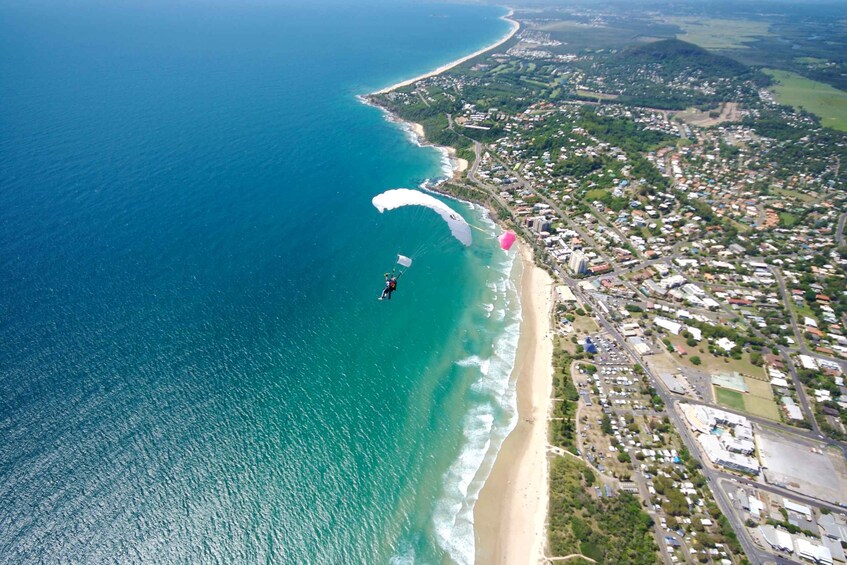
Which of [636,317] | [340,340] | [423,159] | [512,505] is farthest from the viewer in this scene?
[423,159]

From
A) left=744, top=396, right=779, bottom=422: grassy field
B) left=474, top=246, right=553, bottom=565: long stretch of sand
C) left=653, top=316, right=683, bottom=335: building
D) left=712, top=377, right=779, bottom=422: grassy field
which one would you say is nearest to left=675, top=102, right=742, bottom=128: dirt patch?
left=653, top=316, right=683, bottom=335: building

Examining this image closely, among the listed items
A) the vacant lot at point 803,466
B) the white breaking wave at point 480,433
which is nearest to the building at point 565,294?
the white breaking wave at point 480,433

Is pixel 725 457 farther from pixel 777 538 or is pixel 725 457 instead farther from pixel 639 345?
pixel 639 345

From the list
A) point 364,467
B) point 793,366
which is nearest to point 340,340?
point 364,467

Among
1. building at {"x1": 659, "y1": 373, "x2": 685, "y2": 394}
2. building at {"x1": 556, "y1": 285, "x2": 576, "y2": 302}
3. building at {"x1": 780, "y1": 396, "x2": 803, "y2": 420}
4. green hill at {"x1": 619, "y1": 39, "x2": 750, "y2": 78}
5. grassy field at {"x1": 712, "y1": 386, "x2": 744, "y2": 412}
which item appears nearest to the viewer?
building at {"x1": 780, "y1": 396, "x2": 803, "y2": 420}

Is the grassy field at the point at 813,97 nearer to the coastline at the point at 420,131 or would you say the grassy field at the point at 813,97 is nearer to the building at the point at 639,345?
the coastline at the point at 420,131

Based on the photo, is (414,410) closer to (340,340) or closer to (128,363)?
(340,340)

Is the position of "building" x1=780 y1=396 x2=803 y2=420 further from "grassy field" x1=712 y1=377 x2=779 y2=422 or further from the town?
"grassy field" x1=712 y1=377 x2=779 y2=422
